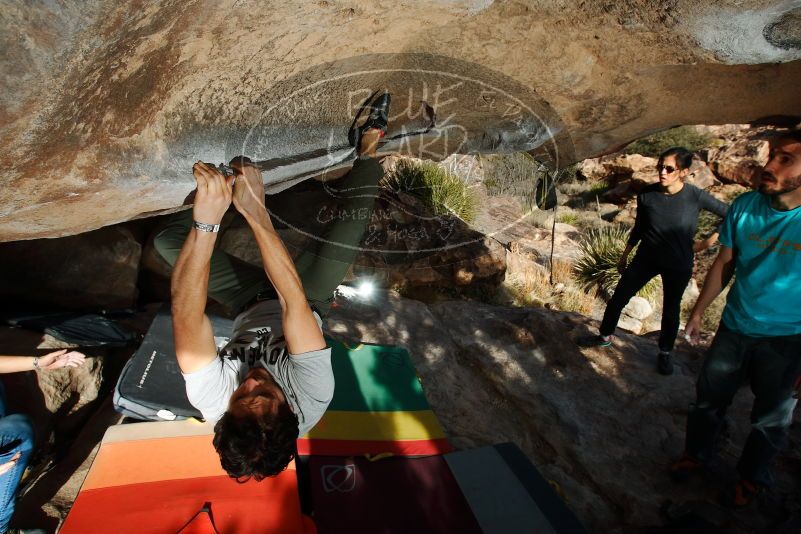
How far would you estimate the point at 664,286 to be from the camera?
331cm

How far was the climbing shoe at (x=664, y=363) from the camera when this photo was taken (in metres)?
3.65

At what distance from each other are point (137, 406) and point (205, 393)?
53.3 inches

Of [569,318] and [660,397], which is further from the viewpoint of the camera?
[569,318]

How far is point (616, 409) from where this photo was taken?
11.3 feet

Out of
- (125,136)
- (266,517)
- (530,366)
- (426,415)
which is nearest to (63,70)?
(125,136)

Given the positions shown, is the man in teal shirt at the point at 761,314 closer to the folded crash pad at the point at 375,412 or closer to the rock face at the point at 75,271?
the folded crash pad at the point at 375,412

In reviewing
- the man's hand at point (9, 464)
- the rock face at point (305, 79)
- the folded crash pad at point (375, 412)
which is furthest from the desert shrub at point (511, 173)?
the man's hand at point (9, 464)

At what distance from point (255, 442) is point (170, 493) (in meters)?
1.07

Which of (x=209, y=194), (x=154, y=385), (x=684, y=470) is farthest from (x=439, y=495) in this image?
(x=209, y=194)

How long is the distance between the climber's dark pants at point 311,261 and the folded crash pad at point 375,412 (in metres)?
0.88

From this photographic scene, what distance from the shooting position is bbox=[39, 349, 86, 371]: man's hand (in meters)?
2.49

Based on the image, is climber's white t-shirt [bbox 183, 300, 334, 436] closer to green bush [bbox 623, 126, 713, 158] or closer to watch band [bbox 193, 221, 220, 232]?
watch band [bbox 193, 221, 220, 232]

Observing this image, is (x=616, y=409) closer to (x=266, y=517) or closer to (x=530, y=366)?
(x=530, y=366)

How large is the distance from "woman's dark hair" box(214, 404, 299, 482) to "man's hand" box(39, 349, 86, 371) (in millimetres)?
1524
